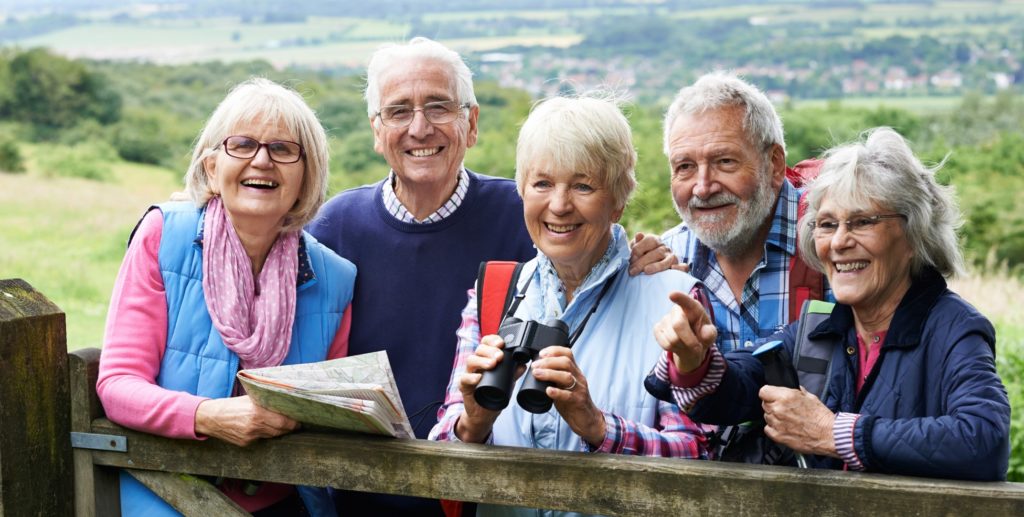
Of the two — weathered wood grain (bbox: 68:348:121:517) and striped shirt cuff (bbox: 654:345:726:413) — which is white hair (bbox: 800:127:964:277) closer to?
striped shirt cuff (bbox: 654:345:726:413)

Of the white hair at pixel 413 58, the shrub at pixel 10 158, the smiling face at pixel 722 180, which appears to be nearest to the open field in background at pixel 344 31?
the shrub at pixel 10 158

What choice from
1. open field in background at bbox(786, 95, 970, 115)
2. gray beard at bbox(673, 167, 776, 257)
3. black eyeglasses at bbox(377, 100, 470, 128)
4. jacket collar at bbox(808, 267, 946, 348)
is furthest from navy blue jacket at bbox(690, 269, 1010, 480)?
open field in background at bbox(786, 95, 970, 115)

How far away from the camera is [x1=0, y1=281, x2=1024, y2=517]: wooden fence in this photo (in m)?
2.44

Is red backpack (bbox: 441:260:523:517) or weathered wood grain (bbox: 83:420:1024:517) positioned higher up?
red backpack (bbox: 441:260:523:517)

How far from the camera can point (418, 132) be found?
3.76m

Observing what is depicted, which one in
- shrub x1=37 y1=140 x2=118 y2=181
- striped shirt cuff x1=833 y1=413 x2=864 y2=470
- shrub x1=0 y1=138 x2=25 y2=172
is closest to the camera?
striped shirt cuff x1=833 y1=413 x2=864 y2=470

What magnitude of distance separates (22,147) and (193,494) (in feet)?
134

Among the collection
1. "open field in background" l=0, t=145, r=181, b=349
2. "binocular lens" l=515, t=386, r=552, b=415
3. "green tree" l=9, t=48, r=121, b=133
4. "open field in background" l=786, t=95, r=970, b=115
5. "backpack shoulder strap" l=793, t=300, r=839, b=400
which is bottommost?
"binocular lens" l=515, t=386, r=552, b=415

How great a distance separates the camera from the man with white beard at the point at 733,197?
3.49 meters

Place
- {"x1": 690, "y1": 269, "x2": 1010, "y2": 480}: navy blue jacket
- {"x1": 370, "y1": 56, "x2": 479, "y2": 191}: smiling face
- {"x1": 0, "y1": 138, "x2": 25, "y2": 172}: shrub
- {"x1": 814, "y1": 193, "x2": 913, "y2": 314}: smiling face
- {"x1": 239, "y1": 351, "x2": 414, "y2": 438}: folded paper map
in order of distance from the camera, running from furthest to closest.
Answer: {"x1": 0, "y1": 138, "x2": 25, "y2": 172}: shrub < {"x1": 370, "y1": 56, "x2": 479, "y2": 191}: smiling face < {"x1": 814, "y1": 193, "x2": 913, "y2": 314}: smiling face < {"x1": 239, "y1": 351, "x2": 414, "y2": 438}: folded paper map < {"x1": 690, "y1": 269, "x2": 1010, "y2": 480}: navy blue jacket

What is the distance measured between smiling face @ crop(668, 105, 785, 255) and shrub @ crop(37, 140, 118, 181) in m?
32.8

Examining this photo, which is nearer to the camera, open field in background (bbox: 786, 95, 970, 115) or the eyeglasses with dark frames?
the eyeglasses with dark frames

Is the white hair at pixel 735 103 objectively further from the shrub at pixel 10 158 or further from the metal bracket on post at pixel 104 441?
the shrub at pixel 10 158

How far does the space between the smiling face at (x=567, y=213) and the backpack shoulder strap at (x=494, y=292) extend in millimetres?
144
